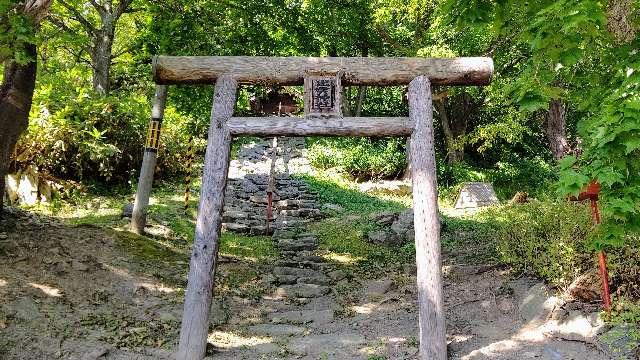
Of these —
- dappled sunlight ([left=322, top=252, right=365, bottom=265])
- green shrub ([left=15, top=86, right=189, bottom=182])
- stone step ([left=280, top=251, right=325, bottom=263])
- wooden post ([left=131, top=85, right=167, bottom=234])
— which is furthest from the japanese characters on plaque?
green shrub ([left=15, top=86, right=189, bottom=182])

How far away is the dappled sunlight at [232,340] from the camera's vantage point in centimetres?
509

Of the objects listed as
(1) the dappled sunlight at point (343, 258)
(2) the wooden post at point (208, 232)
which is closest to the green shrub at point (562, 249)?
(1) the dappled sunlight at point (343, 258)

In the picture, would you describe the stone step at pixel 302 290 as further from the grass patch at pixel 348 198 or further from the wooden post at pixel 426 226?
the grass patch at pixel 348 198

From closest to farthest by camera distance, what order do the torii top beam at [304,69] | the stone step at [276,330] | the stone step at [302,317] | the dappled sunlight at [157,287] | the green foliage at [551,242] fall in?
the green foliage at [551,242] < the torii top beam at [304,69] < the stone step at [276,330] < the stone step at [302,317] < the dappled sunlight at [157,287]

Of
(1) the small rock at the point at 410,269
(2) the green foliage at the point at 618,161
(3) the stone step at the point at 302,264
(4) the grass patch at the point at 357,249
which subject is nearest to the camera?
(2) the green foliage at the point at 618,161

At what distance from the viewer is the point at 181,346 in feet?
15.0

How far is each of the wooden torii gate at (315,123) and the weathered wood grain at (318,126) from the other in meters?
0.01

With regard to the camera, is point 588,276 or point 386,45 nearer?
point 588,276

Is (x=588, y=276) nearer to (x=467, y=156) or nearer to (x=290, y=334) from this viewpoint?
(x=290, y=334)

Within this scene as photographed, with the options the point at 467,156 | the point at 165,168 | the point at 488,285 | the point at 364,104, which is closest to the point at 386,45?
the point at 364,104

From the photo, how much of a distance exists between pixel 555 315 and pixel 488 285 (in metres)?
1.32

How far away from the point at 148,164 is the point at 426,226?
461cm

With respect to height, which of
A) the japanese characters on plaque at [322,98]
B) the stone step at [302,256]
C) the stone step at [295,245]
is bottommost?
the stone step at [302,256]

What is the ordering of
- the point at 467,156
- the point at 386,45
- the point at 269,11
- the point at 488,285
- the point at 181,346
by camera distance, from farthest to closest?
the point at 467,156
the point at 386,45
the point at 269,11
the point at 488,285
the point at 181,346
